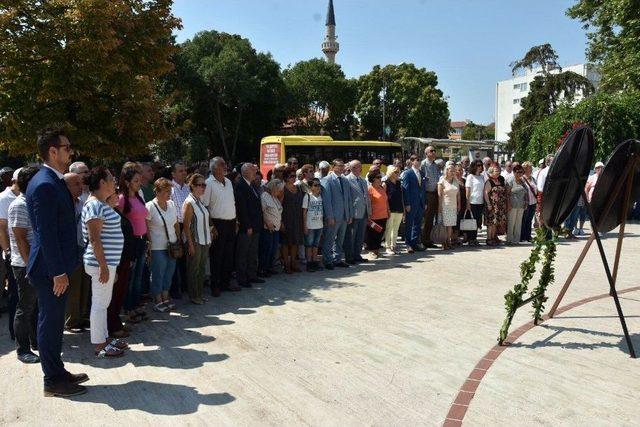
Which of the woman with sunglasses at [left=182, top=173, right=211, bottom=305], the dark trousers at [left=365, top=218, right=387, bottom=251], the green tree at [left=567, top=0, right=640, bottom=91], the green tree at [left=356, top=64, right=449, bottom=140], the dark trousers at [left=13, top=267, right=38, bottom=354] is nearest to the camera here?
the dark trousers at [left=13, top=267, right=38, bottom=354]

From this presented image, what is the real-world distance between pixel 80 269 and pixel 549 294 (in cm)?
595

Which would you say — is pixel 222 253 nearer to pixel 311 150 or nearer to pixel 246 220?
pixel 246 220

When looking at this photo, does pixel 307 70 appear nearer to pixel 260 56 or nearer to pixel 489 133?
pixel 260 56

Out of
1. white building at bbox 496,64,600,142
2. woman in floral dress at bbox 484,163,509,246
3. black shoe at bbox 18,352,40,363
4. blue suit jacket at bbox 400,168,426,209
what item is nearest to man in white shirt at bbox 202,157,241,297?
black shoe at bbox 18,352,40,363

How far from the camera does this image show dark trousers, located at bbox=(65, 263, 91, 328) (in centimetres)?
568

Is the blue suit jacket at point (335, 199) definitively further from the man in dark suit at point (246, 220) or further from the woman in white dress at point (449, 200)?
the woman in white dress at point (449, 200)

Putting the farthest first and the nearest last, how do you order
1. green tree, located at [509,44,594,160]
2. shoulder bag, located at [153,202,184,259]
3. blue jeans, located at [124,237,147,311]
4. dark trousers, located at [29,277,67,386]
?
green tree, located at [509,44,594,160], shoulder bag, located at [153,202,184,259], blue jeans, located at [124,237,147,311], dark trousers, located at [29,277,67,386]

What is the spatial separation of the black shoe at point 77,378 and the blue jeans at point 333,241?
205 inches

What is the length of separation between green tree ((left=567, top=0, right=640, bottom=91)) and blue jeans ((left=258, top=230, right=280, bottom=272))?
58.4 feet

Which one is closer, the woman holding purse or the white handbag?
the woman holding purse

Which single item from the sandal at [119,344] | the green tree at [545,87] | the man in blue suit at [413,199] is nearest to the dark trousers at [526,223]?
the man in blue suit at [413,199]

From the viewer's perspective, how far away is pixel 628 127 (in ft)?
64.2

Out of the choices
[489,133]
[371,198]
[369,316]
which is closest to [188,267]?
[369,316]

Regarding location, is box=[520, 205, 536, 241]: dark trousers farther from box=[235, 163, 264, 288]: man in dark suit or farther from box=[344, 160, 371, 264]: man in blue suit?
box=[235, 163, 264, 288]: man in dark suit
